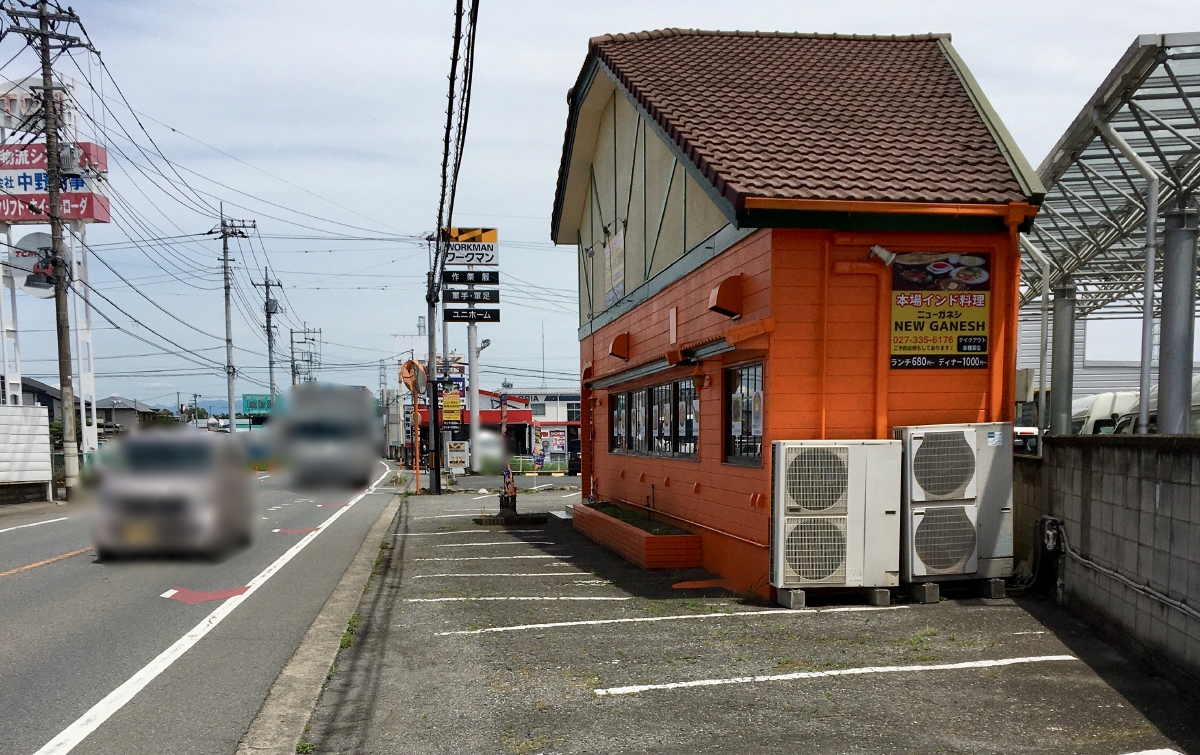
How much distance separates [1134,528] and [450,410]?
350 inches

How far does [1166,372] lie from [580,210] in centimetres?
1841

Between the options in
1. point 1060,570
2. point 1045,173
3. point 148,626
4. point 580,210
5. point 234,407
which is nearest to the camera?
point 234,407

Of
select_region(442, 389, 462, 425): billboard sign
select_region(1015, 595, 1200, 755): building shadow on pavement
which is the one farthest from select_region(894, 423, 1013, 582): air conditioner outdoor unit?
select_region(442, 389, 462, 425): billboard sign

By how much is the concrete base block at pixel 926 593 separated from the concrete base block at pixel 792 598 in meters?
1.53

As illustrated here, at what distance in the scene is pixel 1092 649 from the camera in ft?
33.6

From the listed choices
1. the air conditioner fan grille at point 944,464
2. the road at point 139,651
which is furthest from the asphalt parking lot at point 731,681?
the air conditioner fan grille at point 944,464

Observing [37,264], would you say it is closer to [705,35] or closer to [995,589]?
[995,589]

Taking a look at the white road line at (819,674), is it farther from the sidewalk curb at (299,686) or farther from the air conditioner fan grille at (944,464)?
the air conditioner fan grille at (944,464)

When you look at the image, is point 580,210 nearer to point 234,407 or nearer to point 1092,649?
point 1092,649

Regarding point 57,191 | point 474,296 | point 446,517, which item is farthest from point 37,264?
point 474,296

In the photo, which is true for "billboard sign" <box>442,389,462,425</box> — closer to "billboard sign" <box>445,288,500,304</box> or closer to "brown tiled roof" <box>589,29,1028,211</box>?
"brown tiled roof" <box>589,29,1028,211</box>

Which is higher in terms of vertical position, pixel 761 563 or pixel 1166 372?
pixel 1166 372

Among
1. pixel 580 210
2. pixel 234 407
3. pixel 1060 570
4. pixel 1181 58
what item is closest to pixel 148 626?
pixel 1060 570

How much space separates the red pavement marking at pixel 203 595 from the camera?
15.3 metres
